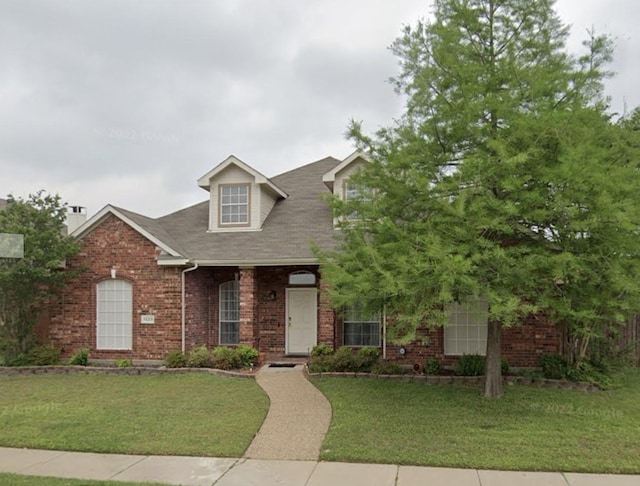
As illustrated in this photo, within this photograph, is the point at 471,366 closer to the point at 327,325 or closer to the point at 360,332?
the point at 360,332

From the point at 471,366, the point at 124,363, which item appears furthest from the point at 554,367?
the point at 124,363

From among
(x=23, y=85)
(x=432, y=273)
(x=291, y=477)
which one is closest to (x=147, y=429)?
(x=291, y=477)

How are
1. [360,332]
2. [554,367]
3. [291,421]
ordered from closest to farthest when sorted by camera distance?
[291,421] → [554,367] → [360,332]

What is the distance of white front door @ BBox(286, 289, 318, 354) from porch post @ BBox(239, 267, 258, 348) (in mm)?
1283

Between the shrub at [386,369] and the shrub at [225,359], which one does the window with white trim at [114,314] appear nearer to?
the shrub at [225,359]

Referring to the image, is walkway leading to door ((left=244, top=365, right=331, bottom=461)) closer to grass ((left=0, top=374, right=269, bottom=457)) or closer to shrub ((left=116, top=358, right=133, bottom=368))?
grass ((left=0, top=374, right=269, bottom=457))

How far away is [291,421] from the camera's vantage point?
27.8 feet

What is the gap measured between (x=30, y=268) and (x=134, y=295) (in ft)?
8.96

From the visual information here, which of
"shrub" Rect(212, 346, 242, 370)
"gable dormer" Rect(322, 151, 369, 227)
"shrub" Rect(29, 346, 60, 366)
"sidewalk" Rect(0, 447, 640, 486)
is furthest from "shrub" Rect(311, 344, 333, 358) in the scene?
"shrub" Rect(29, 346, 60, 366)

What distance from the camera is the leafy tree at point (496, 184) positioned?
7492 mm

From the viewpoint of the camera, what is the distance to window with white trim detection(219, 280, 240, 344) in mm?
15539

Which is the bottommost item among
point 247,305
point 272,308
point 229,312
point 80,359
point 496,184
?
point 80,359

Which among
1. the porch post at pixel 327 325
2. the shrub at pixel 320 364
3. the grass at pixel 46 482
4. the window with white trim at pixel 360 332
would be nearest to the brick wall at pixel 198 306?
the porch post at pixel 327 325

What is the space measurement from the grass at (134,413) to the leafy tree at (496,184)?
293 centimetres
